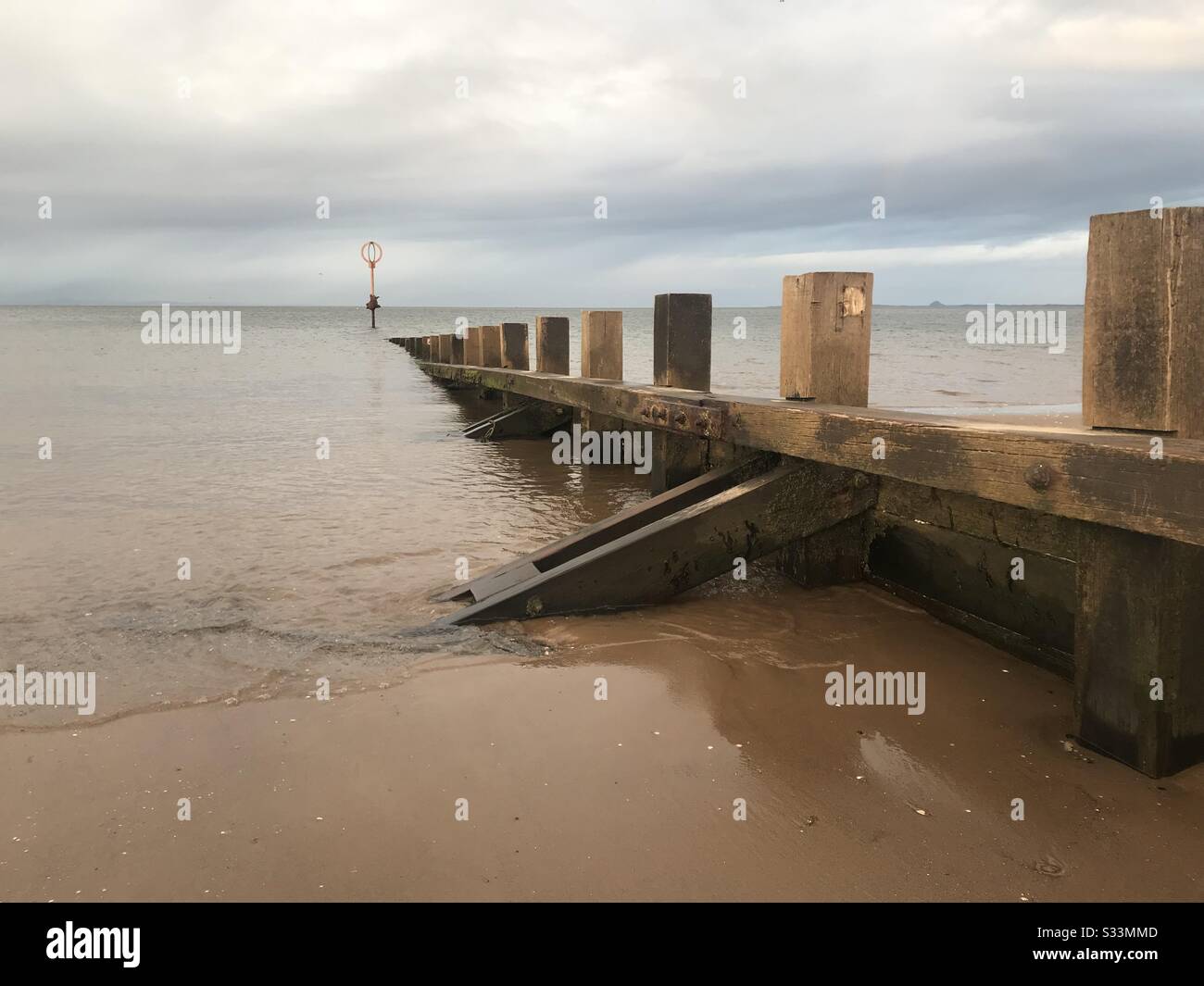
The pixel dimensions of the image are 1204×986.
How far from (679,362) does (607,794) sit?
13.8ft

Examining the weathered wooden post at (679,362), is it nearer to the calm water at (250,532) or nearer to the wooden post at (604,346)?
the calm water at (250,532)

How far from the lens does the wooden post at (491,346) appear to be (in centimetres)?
1507

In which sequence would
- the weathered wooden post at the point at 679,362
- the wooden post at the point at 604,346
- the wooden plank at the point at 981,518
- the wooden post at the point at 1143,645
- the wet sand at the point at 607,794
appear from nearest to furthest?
the wet sand at the point at 607,794, the wooden post at the point at 1143,645, the wooden plank at the point at 981,518, the weathered wooden post at the point at 679,362, the wooden post at the point at 604,346

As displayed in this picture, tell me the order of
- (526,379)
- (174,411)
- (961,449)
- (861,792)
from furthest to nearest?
(174,411)
(526,379)
(961,449)
(861,792)

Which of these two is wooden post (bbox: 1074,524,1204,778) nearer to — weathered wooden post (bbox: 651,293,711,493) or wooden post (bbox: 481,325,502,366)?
weathered wooden post (bbox: 651,293,711,493)

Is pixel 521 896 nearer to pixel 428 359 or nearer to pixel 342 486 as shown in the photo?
pixel 342 486

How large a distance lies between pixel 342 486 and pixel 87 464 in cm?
328

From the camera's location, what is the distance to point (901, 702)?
3477 millimetres

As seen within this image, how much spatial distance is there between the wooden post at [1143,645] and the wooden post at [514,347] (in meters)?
11.0

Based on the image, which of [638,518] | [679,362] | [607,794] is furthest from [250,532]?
Answer: [607,794]

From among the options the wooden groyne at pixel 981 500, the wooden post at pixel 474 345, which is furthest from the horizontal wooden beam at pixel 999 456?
the wooden post at pixel 474 345

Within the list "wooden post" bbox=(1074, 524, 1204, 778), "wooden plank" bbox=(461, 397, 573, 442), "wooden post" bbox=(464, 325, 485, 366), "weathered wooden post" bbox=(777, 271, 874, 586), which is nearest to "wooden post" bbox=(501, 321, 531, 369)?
"wooden plank" bbox=(461, 397, 573, 442)

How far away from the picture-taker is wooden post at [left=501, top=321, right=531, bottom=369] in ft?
43.6

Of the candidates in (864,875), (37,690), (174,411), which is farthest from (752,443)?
(174,411)
